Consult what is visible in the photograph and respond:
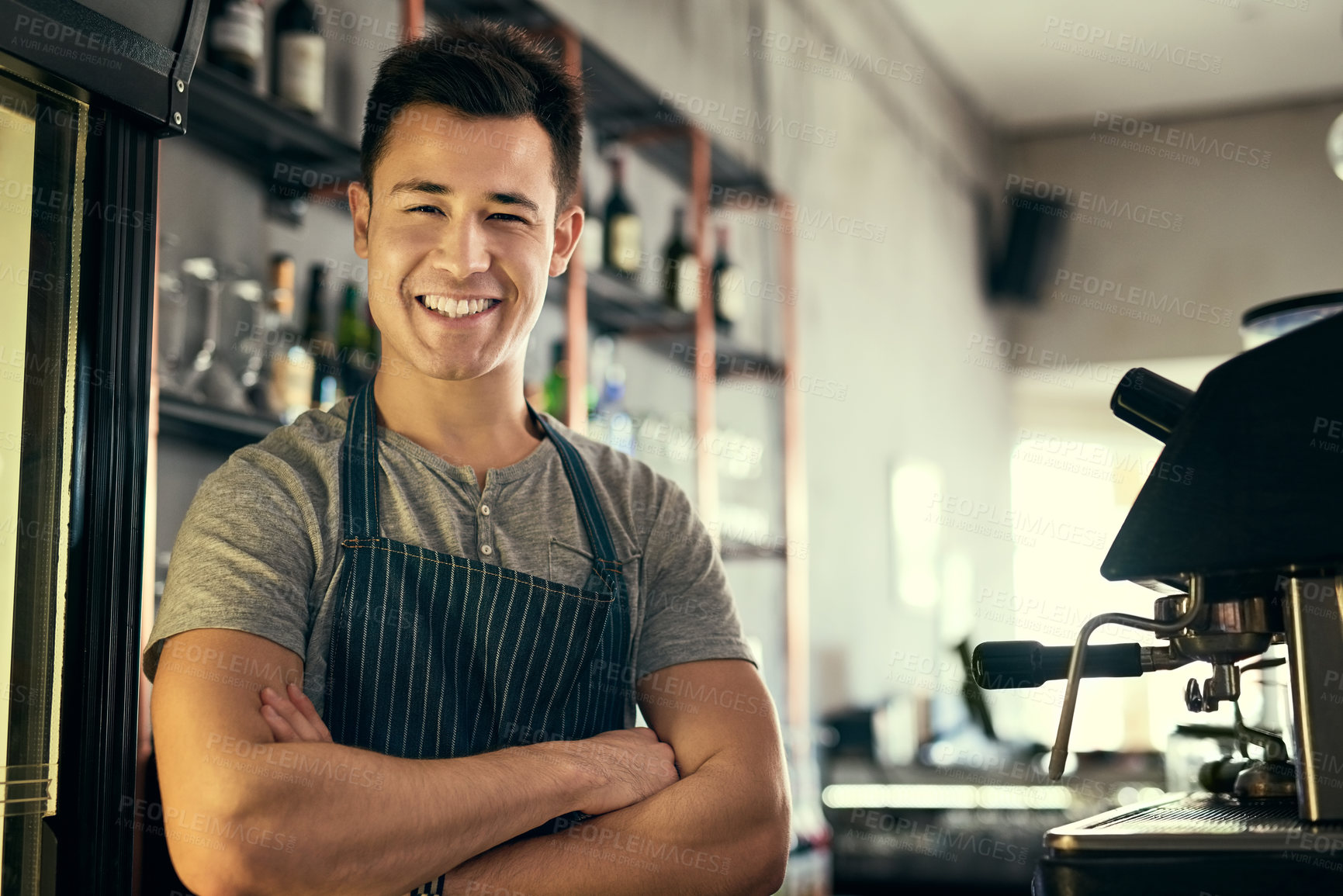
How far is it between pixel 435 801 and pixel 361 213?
71 centimetres

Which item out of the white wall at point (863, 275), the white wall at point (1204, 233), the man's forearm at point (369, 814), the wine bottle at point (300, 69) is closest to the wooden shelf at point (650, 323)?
the white wall at point (863, 275)

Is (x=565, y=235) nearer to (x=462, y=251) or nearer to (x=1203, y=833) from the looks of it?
(x=462, y=251)

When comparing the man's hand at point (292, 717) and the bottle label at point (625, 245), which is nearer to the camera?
the man's hand at point (292, 717)

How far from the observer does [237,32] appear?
2000 mm

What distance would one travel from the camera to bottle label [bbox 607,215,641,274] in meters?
3.31

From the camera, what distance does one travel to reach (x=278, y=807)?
1.15 metres

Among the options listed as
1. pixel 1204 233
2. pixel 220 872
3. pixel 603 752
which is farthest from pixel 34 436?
pixel 1204 233

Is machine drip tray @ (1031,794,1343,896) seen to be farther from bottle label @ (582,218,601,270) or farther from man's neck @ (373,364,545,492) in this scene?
bottle label @ (582,218,601,270)

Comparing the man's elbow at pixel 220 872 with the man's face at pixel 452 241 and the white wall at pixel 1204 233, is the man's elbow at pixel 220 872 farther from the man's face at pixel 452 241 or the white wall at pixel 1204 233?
the white wall at pixel 1204 233

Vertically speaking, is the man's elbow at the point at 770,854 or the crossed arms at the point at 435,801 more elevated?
the crossed arms at the point at 435,801

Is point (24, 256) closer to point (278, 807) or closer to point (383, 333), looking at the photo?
point (383, 333)

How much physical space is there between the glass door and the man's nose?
0.38 m

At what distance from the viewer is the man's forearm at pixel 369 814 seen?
1.14 meters

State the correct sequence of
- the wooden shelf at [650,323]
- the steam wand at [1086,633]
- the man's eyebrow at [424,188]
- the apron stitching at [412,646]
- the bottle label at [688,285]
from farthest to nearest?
the bottle label at [688,285], the wooden shelf at [650,323], the man's eyebrow at [424,188], the apron stitching at [412,646], the steam wand at [1086,633]
